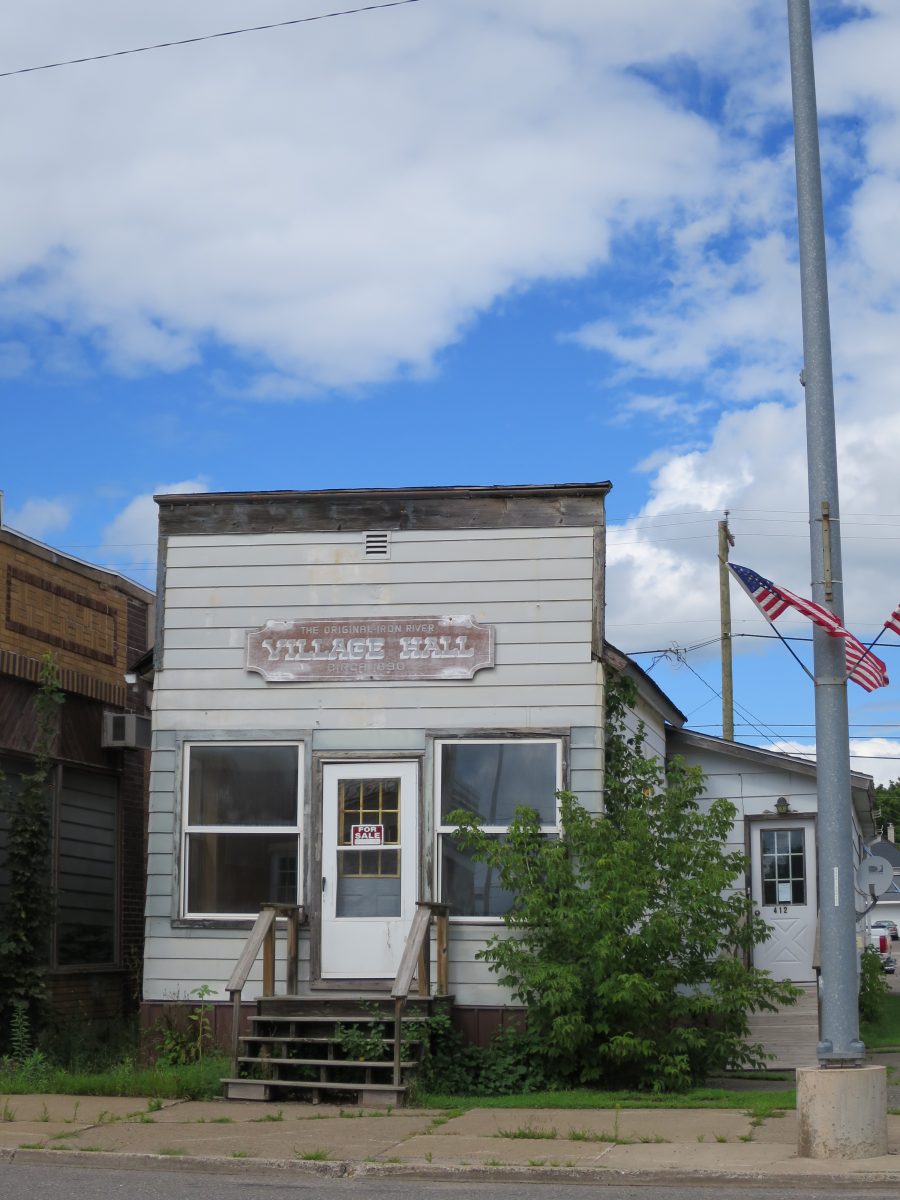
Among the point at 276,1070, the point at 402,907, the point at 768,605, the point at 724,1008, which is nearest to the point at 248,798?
the point at 402,907

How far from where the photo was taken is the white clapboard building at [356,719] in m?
13.9

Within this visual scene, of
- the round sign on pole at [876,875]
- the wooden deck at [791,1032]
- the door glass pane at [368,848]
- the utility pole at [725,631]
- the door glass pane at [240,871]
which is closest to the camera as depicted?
the door glass pane at [368,848]

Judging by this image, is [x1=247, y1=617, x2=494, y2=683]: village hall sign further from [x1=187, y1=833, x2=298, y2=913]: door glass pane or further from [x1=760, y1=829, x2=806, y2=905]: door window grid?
[x1=760, y1=829, x2=806, y2=905]: door window grid

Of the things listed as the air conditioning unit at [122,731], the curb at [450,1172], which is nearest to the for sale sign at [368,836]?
the air conditioning unit at [122,731]

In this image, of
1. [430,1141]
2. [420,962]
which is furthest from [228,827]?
[430,1141]

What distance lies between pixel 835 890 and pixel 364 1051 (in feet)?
14.7

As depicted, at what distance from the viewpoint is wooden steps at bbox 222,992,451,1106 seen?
1227 cm

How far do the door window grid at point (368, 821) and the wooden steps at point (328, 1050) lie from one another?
125 centimetres

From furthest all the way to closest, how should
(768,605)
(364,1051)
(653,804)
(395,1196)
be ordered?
(653,804) → (364,1051) → (768,605) → (395,1196)

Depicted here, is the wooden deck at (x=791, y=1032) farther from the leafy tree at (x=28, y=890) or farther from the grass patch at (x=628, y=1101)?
the leafy tree at (x=28, y=890)

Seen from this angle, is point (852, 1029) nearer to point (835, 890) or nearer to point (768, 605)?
point (835, 890)

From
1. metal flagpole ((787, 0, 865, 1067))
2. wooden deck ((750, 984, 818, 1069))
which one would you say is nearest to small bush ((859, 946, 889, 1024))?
wooden deck ((750, 984, 818, 1069))

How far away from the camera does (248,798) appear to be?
14414 mm

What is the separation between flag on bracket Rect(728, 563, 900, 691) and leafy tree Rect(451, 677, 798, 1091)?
2730mm
